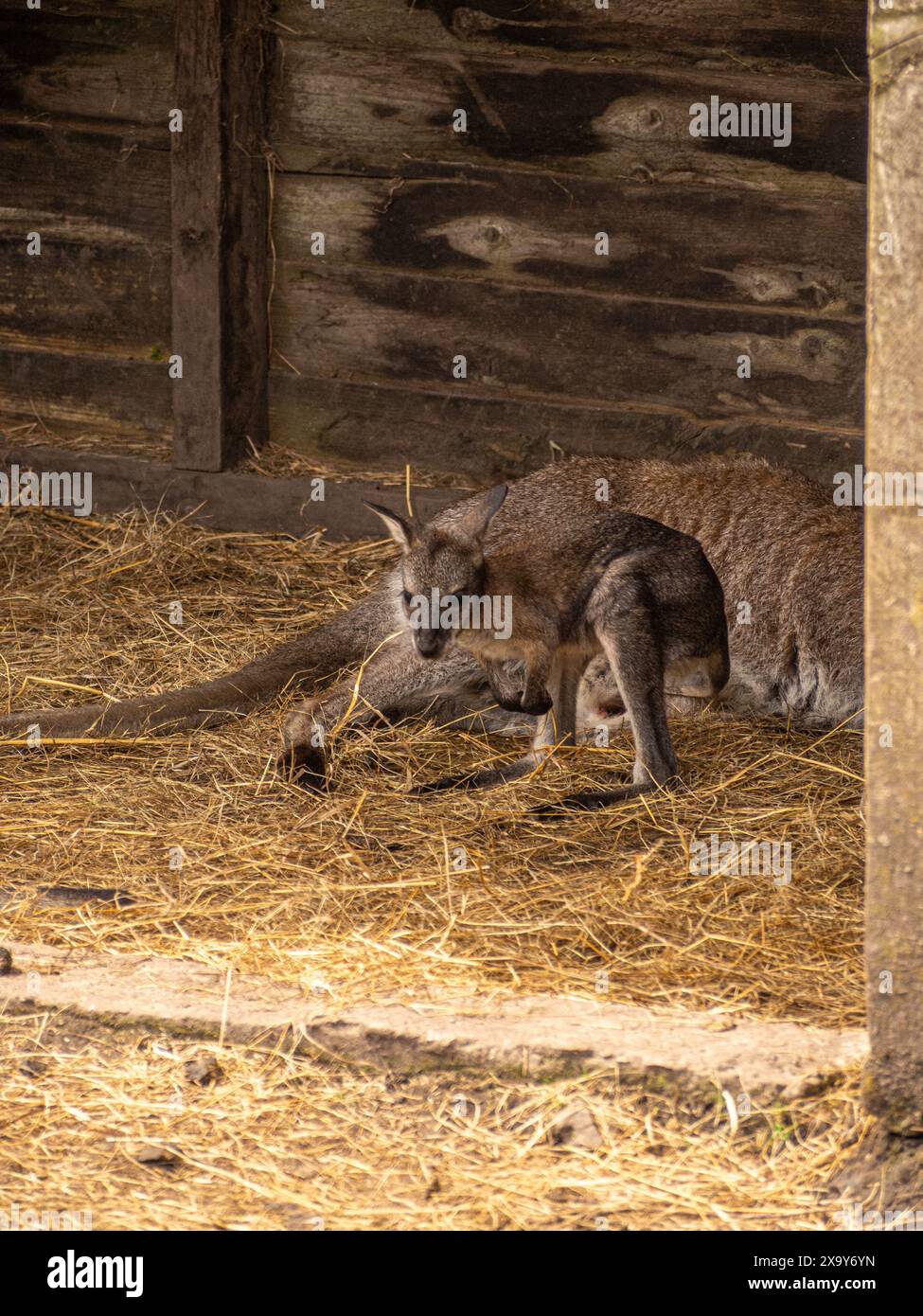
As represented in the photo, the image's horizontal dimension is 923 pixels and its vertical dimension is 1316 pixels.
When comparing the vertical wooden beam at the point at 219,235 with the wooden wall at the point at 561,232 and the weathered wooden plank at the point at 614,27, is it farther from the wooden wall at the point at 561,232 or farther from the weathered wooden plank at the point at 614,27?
the weathered wooden plank at the point at 614,27

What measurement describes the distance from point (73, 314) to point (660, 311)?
94.9 inches

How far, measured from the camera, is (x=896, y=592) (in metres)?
2.70

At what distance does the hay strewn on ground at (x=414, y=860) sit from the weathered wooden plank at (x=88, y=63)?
7.21 feet

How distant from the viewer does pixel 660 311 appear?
6078 millimetres

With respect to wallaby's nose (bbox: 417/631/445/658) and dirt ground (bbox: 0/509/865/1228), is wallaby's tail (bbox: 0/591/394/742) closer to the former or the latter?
dirt ground (bbox: 0/509/865/1228)

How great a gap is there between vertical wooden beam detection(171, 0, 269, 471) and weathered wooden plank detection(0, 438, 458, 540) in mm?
101

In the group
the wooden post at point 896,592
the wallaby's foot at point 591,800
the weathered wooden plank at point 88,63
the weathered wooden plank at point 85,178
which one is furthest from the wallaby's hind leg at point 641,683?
the weathered wooden plank at point 88,63

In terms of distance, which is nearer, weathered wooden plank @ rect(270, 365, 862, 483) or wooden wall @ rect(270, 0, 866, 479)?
wooden wall @ rect(270, 0, 866, 479)

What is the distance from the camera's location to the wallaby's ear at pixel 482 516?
4512 mm

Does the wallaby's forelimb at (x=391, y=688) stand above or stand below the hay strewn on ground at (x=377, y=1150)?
above

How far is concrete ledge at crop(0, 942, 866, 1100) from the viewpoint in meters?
3.01

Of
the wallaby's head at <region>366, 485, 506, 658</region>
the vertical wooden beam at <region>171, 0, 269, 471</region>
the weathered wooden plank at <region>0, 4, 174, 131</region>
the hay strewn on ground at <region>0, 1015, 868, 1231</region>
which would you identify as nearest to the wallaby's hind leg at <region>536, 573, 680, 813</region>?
the wallaby's head at <region>366, 485, 506, 658</region>

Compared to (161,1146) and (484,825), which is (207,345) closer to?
(484,825)
